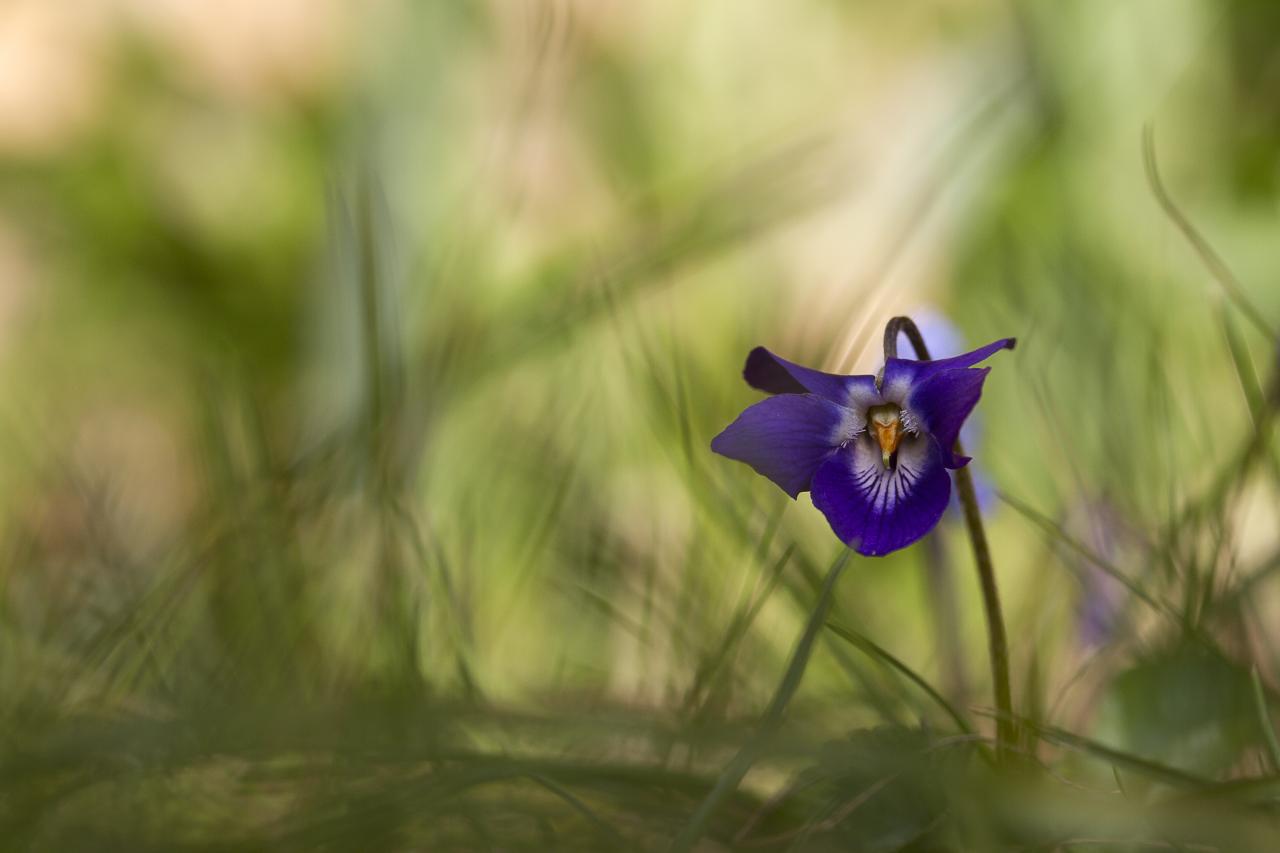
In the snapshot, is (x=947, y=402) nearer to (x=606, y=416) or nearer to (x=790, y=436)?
(x=790, y=436)

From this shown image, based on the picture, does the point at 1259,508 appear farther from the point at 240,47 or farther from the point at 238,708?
the point at 240,47

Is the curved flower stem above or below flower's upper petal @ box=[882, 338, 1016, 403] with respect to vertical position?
below

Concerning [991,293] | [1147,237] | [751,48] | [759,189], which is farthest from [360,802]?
[751,48]

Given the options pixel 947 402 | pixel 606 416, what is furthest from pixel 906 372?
pixel 606 416

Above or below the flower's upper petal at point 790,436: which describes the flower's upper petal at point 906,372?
above

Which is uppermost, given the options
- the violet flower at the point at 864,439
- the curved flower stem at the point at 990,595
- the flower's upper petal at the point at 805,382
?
the flower's upper petal at the point at 805,382
